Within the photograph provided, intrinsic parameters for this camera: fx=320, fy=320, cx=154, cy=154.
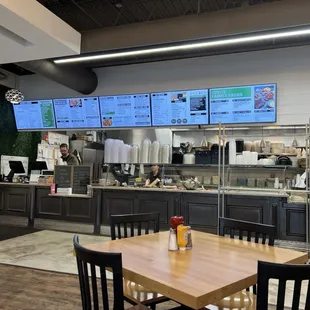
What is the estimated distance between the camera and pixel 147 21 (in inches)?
199

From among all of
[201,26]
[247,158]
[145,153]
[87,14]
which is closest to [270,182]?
[247,158]

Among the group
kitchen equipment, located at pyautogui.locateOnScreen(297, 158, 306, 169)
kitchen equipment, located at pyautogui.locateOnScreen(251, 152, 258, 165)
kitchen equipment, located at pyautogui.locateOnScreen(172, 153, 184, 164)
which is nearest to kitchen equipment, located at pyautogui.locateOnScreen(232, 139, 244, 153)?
kitchen equipment, located at pyautogui.locateOnScreen(251, 152, 258, 165)

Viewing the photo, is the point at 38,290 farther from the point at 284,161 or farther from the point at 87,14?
the point at 284,161

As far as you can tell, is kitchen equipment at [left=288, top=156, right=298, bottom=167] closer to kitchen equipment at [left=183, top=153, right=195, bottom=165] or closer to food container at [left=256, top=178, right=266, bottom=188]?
food container at [left=256, top=178, right=266, bottom=188]

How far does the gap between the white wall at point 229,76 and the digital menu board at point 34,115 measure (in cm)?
52

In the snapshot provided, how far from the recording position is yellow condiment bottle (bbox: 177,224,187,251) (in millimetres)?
2022

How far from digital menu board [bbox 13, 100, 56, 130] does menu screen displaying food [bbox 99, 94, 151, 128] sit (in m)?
1.39

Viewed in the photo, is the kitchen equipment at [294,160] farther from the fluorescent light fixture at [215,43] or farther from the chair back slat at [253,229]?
the chair back slat at [253,229]

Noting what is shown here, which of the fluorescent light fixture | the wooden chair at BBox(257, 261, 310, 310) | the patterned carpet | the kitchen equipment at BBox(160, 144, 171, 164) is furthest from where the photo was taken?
the kitchen equipment at BBox(160, 144, 171, 164)

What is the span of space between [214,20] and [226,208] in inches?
115

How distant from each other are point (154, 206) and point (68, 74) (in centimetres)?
318

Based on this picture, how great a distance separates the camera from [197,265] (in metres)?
1.69

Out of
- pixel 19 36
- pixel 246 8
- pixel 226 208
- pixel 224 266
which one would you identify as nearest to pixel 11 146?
pixel 19 36

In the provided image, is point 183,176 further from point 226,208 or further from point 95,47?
point 95,47
